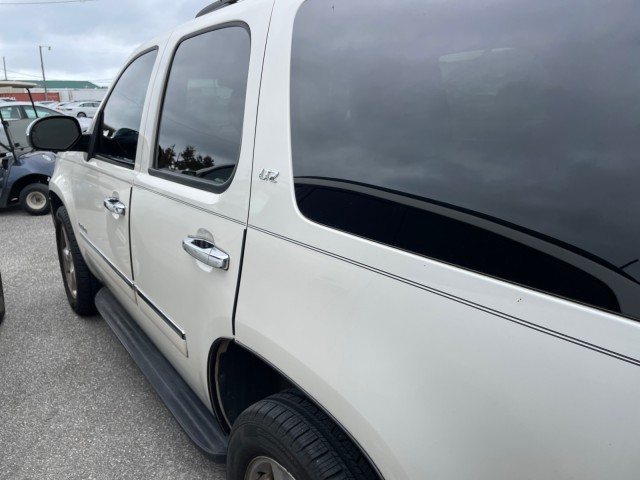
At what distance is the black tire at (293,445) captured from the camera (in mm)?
1174

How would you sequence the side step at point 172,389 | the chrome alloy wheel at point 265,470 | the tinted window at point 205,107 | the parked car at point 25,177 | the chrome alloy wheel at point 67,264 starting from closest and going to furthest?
the chrome alloy wheel at point 265,470 → the tinted window at point 205,107 → the side step at point 172,389 → the chrome alloy wheel at point 67,264 → the parked car at point 25,177

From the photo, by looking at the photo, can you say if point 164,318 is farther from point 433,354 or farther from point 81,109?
point 81,109

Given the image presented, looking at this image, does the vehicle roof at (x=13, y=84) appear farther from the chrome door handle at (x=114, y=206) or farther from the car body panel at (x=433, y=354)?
the car body panel at (x=433, y=354)

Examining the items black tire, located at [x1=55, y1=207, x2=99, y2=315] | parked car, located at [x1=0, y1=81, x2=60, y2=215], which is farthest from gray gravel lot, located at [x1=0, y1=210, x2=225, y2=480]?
parked car, located at [x1=0, y1=81, x2=60, y2=215]

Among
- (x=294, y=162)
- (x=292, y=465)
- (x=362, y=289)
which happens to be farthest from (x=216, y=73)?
(x=292, y=465)

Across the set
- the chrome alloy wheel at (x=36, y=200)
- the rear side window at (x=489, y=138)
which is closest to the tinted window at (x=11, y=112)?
the chrome alloy wheel at (x=36, y=200)

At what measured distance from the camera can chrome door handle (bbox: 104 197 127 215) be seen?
2.36m

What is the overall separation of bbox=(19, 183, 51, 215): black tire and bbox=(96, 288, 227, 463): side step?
18.6ft

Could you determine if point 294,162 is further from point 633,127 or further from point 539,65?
point 633,127

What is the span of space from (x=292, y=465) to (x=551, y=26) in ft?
3.91

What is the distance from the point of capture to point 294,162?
1.33m

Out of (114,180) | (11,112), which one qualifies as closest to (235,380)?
(114,180)

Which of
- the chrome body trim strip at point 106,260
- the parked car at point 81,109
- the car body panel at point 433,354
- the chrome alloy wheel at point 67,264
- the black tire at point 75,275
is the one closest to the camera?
the car body panel at point 433,354

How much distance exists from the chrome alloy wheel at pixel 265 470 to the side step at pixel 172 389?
12.2 inches
